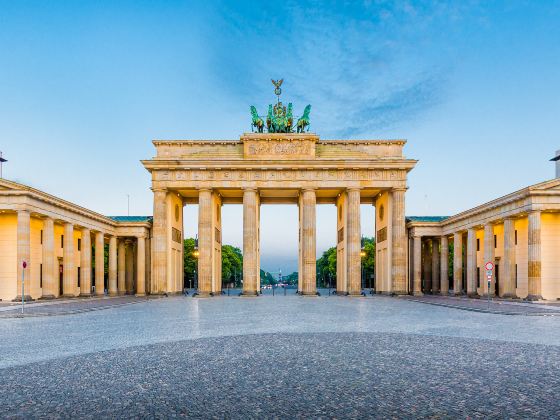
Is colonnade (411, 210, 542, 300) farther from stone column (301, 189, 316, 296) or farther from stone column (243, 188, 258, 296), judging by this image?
stone column (243, 188, 258, 296)

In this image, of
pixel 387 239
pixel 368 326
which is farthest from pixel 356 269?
pixel 368 326

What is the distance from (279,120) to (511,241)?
28.5 m

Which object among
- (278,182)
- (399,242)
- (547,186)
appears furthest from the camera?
(278,182)

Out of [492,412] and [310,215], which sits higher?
[310,215]

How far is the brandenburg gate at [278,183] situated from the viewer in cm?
5159

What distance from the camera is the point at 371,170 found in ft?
171

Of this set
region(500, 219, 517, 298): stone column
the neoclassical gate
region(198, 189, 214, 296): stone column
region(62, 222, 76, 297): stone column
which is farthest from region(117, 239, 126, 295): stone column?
region(500, 219, 517, 298): stone column

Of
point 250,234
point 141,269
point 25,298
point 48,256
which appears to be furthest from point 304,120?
point 25,298

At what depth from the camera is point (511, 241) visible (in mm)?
40344

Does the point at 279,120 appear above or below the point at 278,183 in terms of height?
above

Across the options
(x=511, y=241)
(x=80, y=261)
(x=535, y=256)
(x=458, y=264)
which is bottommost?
(x=458, y=264)

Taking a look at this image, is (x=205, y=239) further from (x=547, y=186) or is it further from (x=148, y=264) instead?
(x=547, y=186)

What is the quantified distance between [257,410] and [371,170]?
46.6m

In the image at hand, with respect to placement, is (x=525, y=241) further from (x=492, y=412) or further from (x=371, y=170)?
(x=492, y=412)
